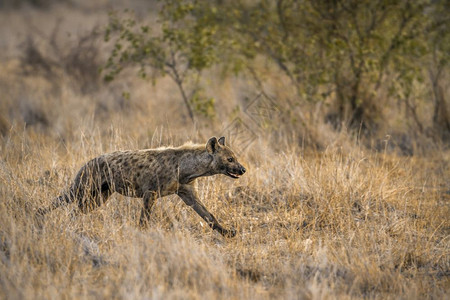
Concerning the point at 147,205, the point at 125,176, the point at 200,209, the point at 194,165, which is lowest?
the point at 200,209

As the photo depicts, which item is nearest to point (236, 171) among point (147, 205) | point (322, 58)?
point (147, 205)

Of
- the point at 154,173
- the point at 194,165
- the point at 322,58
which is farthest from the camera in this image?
the point at 322,58

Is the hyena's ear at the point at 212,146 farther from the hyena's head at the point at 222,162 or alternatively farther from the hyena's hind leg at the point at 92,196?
the hyena's hind leg at the point at 92,196

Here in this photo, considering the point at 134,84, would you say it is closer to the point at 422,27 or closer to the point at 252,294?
the point at 422,27

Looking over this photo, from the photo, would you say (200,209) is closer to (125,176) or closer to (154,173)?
(154,173)

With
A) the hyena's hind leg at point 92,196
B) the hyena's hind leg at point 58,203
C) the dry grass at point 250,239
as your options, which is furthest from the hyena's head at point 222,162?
the hyena's hind leg at point 58,203

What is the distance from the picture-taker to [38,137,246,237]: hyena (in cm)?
690

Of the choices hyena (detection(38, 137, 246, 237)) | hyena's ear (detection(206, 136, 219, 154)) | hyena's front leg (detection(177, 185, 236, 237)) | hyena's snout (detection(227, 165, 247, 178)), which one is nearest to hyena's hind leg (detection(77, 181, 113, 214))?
hyena (detection(38, 137, 246, 237))

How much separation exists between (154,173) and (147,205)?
404mm

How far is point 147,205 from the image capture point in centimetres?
679

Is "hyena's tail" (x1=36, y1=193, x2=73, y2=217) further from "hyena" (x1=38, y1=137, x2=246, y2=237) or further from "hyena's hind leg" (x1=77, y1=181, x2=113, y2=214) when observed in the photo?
"hyena's hind leg" (x1=77, y1=181, x2=113, y2=214)

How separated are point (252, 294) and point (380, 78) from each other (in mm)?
8697

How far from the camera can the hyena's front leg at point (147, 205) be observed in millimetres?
6781

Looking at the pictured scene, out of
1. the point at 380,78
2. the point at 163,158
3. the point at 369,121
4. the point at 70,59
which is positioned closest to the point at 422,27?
the point at 380,78
